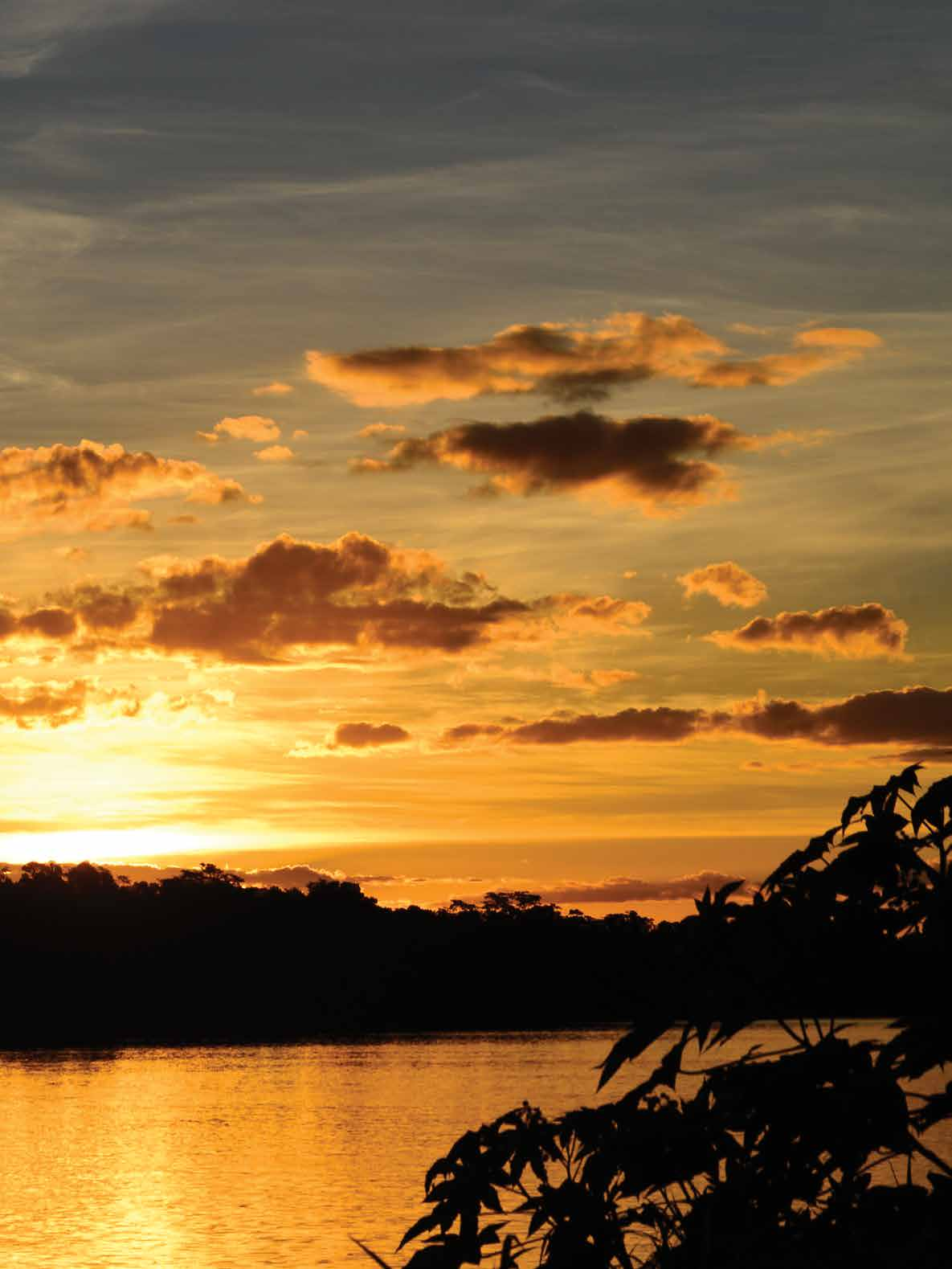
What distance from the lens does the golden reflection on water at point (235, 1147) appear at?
218ft

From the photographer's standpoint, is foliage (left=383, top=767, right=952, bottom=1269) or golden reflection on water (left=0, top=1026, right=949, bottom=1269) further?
golden reflection on water (left=0, top=1026, right=949, bottom=1269)

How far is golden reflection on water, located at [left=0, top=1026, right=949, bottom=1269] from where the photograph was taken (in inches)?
2616

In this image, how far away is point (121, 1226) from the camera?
7181cm

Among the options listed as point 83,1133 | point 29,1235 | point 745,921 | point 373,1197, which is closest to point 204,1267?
point 29,1235

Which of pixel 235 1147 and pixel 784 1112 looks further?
pixel 235 1147

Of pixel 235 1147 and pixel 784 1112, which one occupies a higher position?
pixel 784 1112

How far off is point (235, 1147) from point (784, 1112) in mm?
103380

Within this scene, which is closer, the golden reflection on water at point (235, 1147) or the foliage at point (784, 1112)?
the foliage at point (784, 1112)

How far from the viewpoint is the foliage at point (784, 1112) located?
15.8ft

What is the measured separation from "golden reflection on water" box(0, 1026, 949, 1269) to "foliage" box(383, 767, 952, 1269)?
57345 mm

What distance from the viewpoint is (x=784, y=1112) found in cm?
507

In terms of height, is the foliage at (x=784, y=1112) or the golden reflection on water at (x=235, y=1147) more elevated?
the foliage at (x=784, y=1112)

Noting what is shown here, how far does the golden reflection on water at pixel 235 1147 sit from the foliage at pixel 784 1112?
57345 millimetres

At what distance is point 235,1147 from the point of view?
10275 centimetres
